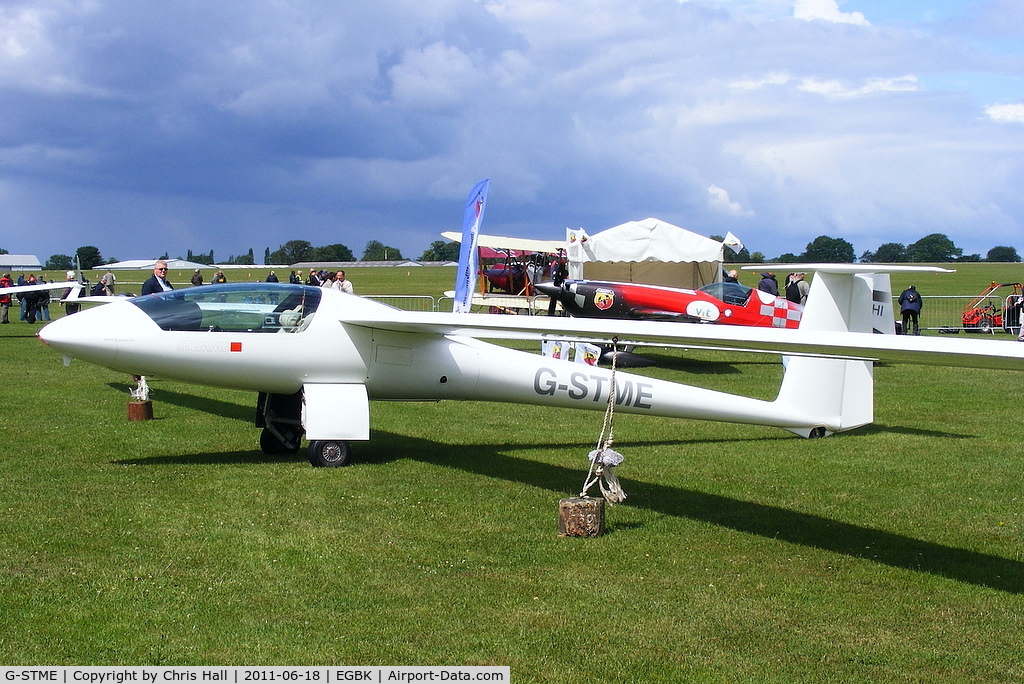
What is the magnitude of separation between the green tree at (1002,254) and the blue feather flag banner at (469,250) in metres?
124

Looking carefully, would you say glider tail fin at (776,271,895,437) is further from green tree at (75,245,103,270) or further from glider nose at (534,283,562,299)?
green tree at (75,245,103,270)

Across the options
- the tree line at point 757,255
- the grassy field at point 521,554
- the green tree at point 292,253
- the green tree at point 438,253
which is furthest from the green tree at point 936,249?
the grassy field at point 521,554

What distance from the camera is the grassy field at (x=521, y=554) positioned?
15.5ft

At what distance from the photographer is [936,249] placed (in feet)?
407

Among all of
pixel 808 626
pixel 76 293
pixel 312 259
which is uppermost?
pixel 312 259

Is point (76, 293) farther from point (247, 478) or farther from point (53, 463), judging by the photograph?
point (247, 478)

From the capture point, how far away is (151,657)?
14.8 feet

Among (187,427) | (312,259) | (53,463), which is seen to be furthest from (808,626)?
(312,259)

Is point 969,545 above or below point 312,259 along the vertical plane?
below

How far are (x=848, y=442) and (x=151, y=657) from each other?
839 centimetres

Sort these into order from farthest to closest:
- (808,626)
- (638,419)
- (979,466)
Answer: (638,419)
(979,466)
(808,626)

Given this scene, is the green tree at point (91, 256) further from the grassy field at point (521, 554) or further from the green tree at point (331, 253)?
the grassy field at point (521, 554)

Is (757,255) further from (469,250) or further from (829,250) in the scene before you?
(469,250)

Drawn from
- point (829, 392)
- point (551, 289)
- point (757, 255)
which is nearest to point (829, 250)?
point (757, 255)
